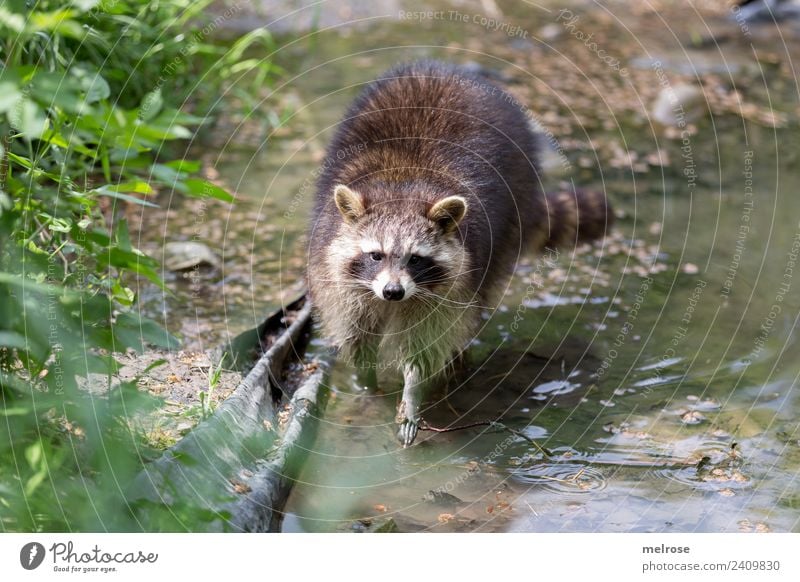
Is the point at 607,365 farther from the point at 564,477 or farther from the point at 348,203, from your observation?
the point at 348,203

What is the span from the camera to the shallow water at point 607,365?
13.1 ft

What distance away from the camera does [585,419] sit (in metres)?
4.67

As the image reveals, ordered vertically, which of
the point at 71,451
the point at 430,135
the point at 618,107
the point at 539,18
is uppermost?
the point at 539,18

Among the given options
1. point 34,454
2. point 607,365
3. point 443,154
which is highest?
point 443,154

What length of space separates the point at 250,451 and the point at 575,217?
305 centimetres

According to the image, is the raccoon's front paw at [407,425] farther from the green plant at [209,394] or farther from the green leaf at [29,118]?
the green leaf at [29,118]

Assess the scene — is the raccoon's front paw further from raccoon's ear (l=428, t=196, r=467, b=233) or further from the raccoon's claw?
raccoon's ear (l=428, t=196, r=467, b=233)

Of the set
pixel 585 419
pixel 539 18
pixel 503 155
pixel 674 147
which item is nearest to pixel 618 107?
pixel 674 147

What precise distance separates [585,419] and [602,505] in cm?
77

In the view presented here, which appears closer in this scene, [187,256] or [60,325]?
[60,325]

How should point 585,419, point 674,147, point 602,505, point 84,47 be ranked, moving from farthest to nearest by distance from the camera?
point 674,147 < point 84,47 < point 585,419 < point 602,505

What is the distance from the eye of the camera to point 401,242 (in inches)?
171

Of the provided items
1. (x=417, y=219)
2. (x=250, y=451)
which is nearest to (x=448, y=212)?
(x=417, y=219)
